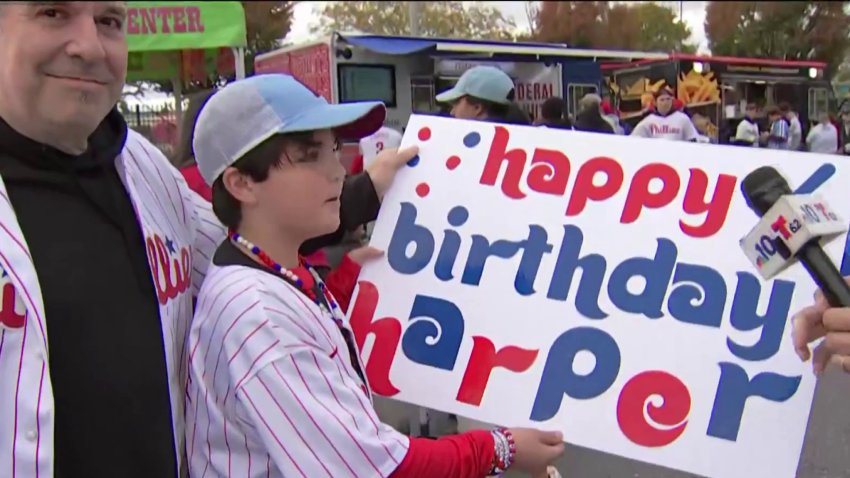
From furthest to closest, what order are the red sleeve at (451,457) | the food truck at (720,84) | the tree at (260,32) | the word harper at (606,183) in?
1. the tree at (260,32)
2. the food truck at (720,84)
3. the word harper at (606,183)
4. the red sleeve at (451,457)

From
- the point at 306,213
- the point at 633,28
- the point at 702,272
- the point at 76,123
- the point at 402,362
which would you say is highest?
the point at 633,28

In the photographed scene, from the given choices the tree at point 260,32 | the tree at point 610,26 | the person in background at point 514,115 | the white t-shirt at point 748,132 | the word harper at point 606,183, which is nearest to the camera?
the word harper at point 606,183

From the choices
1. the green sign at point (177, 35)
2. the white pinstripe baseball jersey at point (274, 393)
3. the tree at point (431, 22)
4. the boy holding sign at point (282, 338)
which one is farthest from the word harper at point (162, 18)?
the white pinstripe baseball jersey at point (274, 393)

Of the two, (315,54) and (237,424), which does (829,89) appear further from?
(315,54)

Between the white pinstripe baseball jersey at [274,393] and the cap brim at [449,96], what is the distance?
1.69 metres

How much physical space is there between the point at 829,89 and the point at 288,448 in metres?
1.79

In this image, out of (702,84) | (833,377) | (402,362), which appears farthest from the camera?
(833,377)

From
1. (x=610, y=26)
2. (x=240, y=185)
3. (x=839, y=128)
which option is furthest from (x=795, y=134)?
(x=610, y=26)

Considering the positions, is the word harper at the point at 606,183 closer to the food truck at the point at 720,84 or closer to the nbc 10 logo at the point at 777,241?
the nbc 10 logo at the point at 777,241

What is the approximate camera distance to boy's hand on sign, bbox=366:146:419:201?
6.27 ft

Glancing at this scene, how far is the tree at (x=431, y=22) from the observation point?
386cm

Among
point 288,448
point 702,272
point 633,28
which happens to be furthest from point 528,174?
point 633,28

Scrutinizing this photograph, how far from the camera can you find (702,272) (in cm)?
162

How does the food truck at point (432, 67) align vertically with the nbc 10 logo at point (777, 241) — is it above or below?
above
